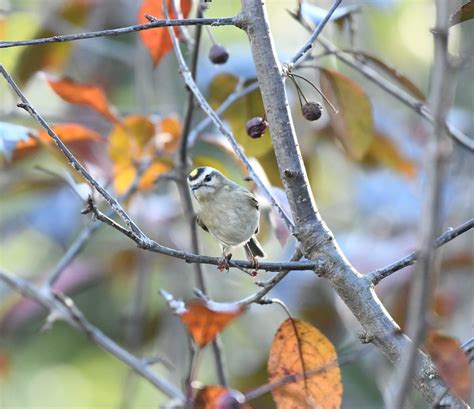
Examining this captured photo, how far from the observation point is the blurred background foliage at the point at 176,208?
222 cm

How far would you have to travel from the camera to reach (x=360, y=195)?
3.30 m

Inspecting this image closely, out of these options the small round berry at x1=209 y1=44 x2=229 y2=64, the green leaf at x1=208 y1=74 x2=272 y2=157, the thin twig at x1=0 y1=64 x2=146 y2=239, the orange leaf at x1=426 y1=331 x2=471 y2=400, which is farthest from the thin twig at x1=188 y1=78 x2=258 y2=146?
the orange leaf at x1=426 y1=331 x2=471 y2=400

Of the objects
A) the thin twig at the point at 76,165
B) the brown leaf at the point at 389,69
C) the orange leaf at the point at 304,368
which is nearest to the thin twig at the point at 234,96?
the brown leaf at the point at 389,69

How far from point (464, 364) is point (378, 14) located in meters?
3.92

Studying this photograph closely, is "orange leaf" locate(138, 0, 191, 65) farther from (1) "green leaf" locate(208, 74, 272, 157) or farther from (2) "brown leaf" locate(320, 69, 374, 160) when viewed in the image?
(2) "brown leaf" locate(320, 69, 374, 160)

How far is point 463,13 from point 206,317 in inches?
29.4

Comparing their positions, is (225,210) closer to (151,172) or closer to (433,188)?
(151,172)

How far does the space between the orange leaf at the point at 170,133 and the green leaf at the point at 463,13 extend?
3.06 feet

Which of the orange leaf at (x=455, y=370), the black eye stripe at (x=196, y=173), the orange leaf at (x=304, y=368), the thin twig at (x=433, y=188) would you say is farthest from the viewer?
the black eye stripe at (x=196, y=173)

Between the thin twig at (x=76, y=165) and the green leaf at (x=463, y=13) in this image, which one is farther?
the green leaf at (x=463, y=13)

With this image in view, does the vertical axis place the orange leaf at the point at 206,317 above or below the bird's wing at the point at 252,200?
below

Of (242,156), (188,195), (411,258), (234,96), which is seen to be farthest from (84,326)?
(411,258)

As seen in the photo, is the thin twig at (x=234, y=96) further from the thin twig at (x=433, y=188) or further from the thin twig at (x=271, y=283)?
the thin twig at (x=433, y=188)

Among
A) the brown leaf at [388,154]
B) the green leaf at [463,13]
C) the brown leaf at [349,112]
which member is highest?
the brown leaf at [388,154]
